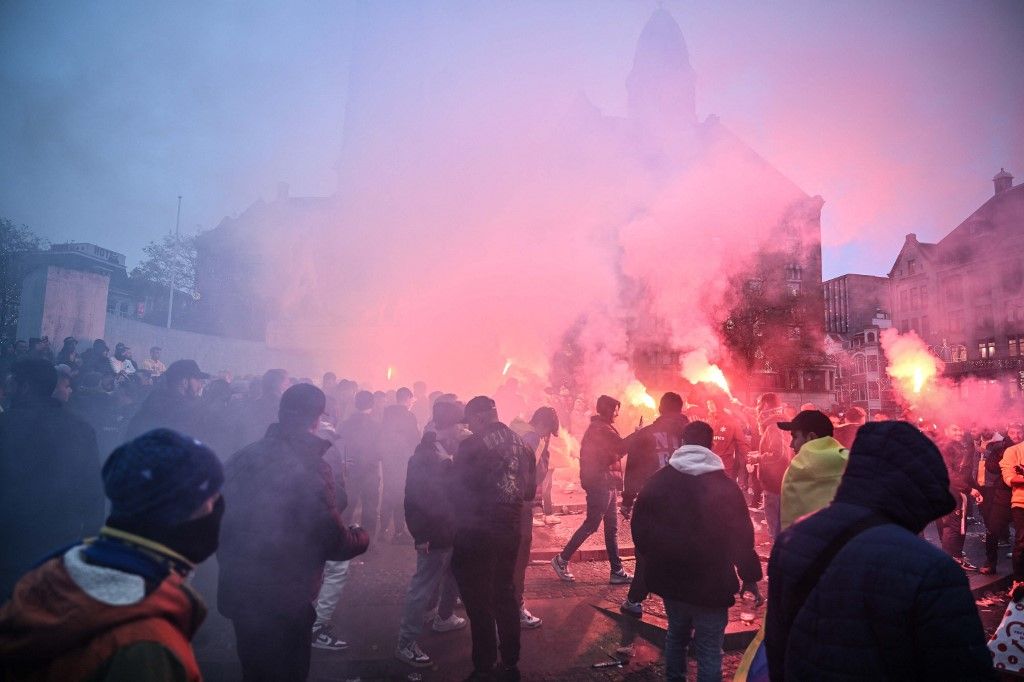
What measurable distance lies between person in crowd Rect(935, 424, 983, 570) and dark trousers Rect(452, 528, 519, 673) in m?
5.67

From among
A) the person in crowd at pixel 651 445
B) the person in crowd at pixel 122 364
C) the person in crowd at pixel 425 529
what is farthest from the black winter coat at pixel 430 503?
the person in crowd at pixel 122 364

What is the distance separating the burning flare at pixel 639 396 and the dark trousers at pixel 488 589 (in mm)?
11154

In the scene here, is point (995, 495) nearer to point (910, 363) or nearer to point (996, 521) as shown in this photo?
point (996, 521)

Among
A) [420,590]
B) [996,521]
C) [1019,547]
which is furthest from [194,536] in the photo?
[996,521]

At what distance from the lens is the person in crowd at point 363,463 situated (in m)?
7.24

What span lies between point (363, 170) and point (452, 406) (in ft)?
48.4

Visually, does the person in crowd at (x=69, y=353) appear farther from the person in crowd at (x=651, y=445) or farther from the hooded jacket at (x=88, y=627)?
the hooded jacket at (x=88, y=627)

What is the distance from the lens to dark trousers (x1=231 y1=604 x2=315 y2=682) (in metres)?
2.77

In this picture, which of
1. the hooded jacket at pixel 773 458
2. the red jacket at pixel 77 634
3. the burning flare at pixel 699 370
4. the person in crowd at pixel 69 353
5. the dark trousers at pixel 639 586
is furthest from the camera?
the burning flare at pixel 699 370

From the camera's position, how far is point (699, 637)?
3408mm

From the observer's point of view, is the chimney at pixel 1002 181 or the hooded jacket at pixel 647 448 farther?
the chimney at pixel 1002 181

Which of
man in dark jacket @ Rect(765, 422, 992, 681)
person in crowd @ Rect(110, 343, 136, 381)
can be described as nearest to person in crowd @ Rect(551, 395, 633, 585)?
man in dark jacket @ Rect(765, 422, 992, 681)

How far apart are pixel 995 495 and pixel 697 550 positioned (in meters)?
6.06

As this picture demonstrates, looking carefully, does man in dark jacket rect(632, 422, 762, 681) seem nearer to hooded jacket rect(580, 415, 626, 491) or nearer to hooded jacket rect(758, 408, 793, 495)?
hooded jacket rect(580, 415, 626, 491)
